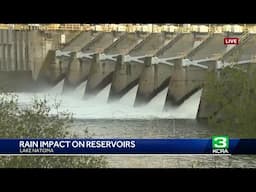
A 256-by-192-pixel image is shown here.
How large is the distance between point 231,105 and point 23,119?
7.50 ft

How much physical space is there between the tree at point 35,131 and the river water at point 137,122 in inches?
4.4

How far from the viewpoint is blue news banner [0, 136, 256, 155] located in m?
6.70

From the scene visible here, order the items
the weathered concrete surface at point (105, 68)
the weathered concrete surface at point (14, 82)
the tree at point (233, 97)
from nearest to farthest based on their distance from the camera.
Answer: the tree at point (233, 97) < the weathered concrete surface at point (14, 82) < the weathered concrete surface at point (105, 68)

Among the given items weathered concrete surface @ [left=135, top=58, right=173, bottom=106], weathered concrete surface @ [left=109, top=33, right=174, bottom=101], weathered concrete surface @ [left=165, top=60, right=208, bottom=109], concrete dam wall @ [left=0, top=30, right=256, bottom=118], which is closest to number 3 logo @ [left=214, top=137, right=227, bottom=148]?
concrete dam wall @ [left=0, top=30, right=256, bottom=118]

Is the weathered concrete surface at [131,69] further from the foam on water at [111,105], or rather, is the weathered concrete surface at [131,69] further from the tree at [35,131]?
the tree at [35,131]

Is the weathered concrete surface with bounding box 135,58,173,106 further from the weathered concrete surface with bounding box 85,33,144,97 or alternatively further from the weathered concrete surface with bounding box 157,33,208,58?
the weathered concrete surface with bounding box 85,33,144,97

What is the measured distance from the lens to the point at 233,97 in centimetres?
702

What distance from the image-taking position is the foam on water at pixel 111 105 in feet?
23.0

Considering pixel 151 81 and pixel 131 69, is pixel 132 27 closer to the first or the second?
pixel 131 69

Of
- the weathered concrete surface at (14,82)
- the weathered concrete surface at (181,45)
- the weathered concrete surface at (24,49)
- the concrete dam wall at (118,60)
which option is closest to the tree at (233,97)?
the concrete dam wall at (118,60)

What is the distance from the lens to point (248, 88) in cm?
696

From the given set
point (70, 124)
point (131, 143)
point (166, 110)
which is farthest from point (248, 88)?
point (70, 124)

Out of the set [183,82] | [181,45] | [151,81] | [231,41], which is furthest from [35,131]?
[231,41]

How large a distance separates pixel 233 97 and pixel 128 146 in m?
1.31
